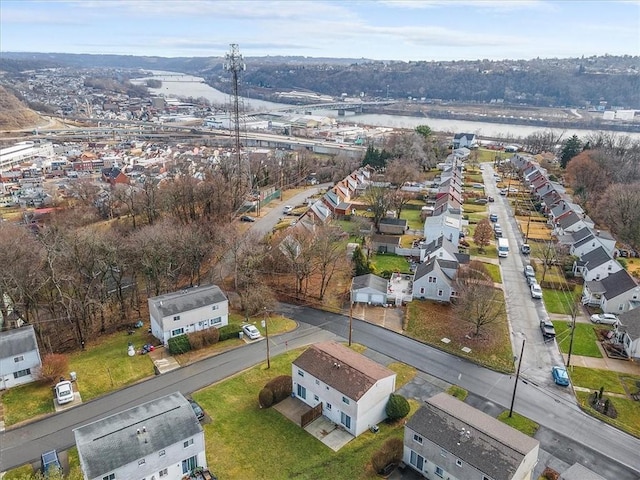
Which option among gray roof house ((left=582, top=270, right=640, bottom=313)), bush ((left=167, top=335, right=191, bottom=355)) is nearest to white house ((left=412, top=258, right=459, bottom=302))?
gray roof house ((left=582, top=270, right=640, bottom=313))

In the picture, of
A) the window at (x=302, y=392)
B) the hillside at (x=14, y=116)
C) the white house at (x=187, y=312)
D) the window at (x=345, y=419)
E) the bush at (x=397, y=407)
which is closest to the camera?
the window at (x=345, y=419)

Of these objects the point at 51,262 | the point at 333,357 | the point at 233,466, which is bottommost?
the point at 233,466

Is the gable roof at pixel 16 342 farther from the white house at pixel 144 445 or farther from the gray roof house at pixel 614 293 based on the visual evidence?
the gray roof house at pixel 614 293

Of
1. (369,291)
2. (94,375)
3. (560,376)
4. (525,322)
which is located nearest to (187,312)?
(94,375)

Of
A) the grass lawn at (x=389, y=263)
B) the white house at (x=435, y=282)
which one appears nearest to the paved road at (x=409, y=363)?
the white house at (x=435, y=282)

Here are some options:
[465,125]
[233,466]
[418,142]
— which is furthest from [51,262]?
[465,125]

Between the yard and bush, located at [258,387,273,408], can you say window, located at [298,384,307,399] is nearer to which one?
bush, located at [258,387,273,408]

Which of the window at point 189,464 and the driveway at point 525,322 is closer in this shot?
the window at point 189,464

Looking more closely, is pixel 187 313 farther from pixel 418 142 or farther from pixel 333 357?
pixel 418 142
